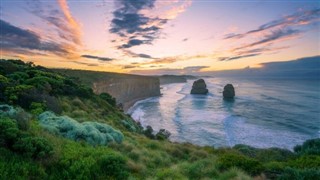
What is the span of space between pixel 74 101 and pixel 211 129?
2486 centimetres

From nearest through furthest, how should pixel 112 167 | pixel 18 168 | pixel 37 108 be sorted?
1. pixel 18 168
2. pixel 112 167
3. pixel 37 108

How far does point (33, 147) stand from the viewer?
285 inches

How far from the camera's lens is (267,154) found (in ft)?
56.3

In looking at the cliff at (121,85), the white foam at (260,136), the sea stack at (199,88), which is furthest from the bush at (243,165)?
the sea stack at (199,88)

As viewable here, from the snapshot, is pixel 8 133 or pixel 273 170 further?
pixel 273 170

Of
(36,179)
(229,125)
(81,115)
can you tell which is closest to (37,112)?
(81,115)

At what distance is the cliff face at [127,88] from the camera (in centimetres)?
6708

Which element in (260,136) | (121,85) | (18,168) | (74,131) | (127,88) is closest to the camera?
(18,168)

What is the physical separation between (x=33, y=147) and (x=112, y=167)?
2.25m

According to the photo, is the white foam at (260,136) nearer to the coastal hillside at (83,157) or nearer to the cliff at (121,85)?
the coastal hillside at (83,157)

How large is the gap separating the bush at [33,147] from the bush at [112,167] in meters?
1.51

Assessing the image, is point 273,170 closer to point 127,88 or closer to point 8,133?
point 8,133

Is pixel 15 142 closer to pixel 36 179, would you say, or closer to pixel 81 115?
pixel 36 179

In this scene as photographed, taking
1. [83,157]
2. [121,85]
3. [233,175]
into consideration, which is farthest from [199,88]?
[83,157]
